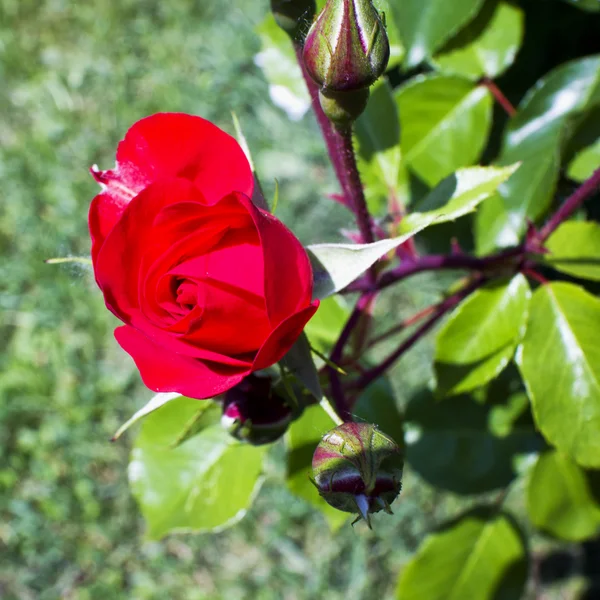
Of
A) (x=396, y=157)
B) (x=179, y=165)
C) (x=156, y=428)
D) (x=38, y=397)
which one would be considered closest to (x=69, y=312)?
(x=38, y=397)

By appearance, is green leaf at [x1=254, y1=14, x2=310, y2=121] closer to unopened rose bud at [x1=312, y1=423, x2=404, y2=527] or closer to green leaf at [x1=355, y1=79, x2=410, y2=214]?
green leaf at [x1=355, y1=79, x2=410, y2=214]

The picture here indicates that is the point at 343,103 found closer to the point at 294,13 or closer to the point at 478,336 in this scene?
the point at 294,13

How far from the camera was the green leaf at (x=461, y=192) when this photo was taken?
28.5 inches

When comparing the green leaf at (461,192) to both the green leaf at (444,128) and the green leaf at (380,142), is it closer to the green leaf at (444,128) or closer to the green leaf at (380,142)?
the green leaf at (380,142)

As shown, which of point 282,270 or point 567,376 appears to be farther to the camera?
point 567,376

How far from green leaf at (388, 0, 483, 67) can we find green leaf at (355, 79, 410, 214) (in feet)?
0.29

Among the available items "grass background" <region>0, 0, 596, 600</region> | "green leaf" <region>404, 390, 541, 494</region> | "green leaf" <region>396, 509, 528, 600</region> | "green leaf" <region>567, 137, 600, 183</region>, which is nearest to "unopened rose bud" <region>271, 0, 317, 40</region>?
"green leaf" <region>567, 137, 600, 183</region>

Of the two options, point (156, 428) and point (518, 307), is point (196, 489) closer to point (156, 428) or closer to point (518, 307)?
point (156, 428)

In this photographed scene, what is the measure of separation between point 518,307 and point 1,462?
1.68 meters

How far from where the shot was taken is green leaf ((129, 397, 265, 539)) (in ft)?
3.27

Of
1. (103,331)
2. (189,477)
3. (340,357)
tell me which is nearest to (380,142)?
(340,357)

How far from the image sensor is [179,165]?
594 millimetres

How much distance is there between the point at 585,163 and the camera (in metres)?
1.01

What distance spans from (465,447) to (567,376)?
0.42 m
